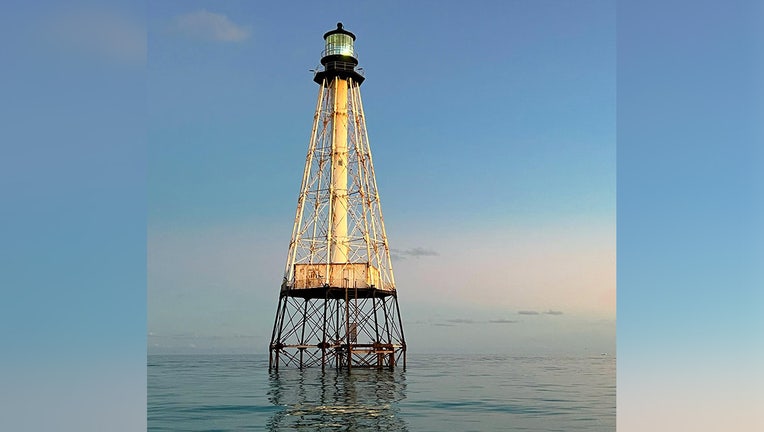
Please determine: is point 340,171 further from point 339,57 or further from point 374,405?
point 374,405

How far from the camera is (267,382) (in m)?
21.0

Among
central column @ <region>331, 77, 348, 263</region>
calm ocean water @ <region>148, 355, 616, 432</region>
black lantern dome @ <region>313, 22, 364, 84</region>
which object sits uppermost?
black lantern dome @ <region>313, 22, 364, 84</region>

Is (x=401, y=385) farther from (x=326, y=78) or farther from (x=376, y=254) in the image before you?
(x=326, y=78)

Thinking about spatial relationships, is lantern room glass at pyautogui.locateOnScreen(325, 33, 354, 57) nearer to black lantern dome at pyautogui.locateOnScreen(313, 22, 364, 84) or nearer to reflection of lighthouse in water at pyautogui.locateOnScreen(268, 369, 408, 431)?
black lantern dome at pyautogui.locateOnScreen(313, 22, 364, 84)

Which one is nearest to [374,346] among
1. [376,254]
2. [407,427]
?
[376,254]

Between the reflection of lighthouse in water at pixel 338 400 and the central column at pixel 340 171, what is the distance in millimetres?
3981

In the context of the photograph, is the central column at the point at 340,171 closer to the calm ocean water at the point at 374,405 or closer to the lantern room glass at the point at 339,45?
the lantern room glass at the point at 339,45

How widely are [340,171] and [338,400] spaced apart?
33.9 feet

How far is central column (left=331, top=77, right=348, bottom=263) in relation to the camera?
23.4 metres

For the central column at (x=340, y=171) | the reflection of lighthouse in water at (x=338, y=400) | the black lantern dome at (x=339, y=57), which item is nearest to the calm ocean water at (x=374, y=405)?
the reflection of lighthouse in water at (x=338, y=400)

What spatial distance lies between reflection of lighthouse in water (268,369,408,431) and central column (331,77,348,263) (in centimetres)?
398

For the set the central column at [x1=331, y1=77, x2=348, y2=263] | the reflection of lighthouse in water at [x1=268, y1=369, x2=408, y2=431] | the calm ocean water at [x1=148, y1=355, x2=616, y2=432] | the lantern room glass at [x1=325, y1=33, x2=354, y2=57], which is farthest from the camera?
the lantern room glass at [x1=325, y1=33, x2=354, y2=57]

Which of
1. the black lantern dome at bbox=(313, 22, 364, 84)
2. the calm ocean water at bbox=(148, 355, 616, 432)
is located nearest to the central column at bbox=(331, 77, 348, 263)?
the black lantern dome at bbox=(313, 22, 364, 84)
